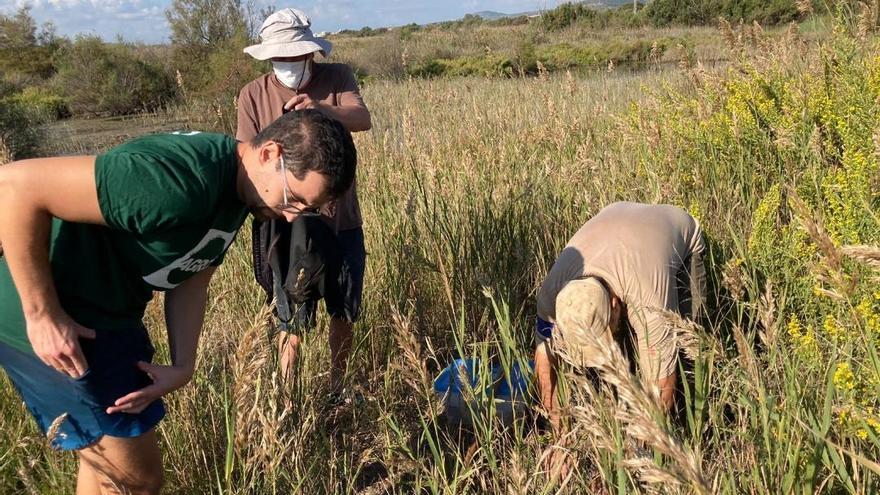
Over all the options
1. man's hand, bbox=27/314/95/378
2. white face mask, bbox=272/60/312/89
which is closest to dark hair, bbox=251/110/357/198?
man's hand, bbox=27/314/95/378

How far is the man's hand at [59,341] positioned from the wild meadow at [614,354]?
240 mm

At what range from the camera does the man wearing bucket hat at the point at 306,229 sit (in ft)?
7.79

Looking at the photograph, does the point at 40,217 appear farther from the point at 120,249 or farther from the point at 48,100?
the point at 48,100

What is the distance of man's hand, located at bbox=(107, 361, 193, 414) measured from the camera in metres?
1.48

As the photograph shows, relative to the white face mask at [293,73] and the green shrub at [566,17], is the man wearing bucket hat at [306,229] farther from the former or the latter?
the green shrub at [566,17]

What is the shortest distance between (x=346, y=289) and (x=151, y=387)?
1128 mm

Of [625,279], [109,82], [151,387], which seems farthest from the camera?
[109,82]

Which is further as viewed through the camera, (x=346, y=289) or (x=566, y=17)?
(x=566, y=17)

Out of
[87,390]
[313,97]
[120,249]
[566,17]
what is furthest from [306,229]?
[566,17]

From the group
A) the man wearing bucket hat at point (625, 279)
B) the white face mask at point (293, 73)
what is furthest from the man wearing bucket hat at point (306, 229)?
the man wearing bucket hat at point (625, 279)

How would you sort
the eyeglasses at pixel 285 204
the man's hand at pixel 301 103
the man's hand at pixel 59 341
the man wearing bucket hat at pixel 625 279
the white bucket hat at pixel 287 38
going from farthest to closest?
1. the white bucket hat at pixel 287 38
2. the man's hand at pixel 301 103
3. the man wearing bucket hat at pixel 625 279
4. the eyeglasses at pixel 285 204
5. the man's hand at pixel 59 341

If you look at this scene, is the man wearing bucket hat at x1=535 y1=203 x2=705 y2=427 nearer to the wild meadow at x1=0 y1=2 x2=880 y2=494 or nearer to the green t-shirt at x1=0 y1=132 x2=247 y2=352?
the wild meadow at x1=0 y1=2 x2=880 y2=494

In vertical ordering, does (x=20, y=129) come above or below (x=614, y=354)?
above

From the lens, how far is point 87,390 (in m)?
1.45
